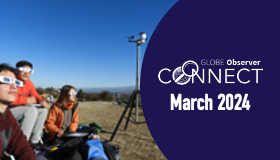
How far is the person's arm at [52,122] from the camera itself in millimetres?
2688

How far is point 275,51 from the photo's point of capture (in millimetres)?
2096

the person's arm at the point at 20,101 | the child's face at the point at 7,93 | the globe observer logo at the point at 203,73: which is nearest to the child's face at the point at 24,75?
the person's arm at the point at 20,101

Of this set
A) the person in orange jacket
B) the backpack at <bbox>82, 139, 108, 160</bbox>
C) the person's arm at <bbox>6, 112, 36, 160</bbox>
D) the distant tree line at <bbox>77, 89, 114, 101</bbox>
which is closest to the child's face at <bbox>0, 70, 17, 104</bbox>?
the person's arm at <bbox>6, 112, 36, 160</bbox>

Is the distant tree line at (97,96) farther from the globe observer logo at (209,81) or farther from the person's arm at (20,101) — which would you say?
the globe observer logo at (209,81)

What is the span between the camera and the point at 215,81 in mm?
2266

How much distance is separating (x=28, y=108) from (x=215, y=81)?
2701 millimetres

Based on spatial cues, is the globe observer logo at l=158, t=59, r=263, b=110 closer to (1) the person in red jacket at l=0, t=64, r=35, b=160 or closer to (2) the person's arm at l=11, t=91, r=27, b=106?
(1) the person in red jacket at l=0, t=64, r=35, b=160

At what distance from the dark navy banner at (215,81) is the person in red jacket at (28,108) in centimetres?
170

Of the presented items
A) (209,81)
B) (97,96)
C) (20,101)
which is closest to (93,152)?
(20,101)

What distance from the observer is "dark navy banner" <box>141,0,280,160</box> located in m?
2.11

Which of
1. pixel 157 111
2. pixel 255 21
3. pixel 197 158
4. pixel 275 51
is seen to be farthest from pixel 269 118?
pixel 157 111

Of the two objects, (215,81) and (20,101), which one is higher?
(215,81)

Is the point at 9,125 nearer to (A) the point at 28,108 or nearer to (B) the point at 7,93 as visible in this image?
(B) the point at 7,93

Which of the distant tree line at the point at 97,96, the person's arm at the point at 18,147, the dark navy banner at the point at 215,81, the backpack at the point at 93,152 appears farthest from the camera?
the distant tree line at the point at 97,96
